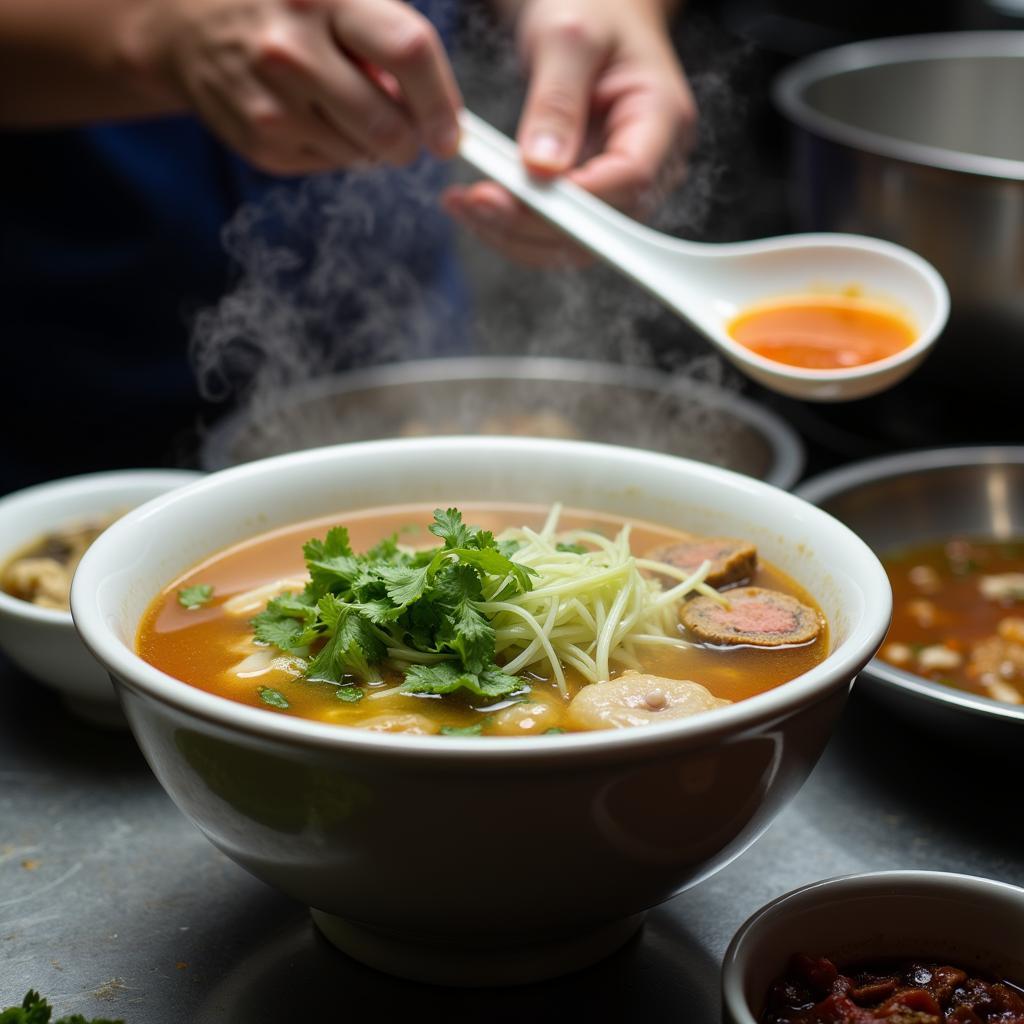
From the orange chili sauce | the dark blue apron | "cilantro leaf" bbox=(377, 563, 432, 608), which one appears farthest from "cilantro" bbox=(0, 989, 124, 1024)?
the dark blue apron

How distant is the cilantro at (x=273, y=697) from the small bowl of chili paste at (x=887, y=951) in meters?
0.64

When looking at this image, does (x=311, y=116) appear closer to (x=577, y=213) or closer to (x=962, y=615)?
(x=577, y=213)

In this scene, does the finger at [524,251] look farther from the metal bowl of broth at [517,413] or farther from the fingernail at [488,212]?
the metal bowl of broth at [517,413]

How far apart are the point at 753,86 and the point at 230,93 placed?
3181mm

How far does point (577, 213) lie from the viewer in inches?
102

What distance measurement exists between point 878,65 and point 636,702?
108 inches

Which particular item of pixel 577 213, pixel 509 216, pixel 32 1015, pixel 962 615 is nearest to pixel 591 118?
pixel 509 216

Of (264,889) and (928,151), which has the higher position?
(928,151)

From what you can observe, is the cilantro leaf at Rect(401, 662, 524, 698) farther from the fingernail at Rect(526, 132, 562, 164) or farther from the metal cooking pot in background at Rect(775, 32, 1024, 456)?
the metal cooking pot in background at Rect(775, 32, 1024, 456)

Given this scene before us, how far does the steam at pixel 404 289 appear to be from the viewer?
3.39m

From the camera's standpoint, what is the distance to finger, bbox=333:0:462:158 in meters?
2.31

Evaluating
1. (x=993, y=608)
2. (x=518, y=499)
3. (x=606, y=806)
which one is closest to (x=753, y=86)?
(x=993, y=608)

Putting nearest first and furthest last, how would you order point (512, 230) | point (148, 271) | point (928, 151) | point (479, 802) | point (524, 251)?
point (479, 802), point (512, 230), point (524, 251), point (928, 151), point (148, 271)

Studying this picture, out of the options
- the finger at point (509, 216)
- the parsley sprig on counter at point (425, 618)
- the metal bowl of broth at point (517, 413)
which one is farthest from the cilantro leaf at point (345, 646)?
the finger at point (509, 216)
